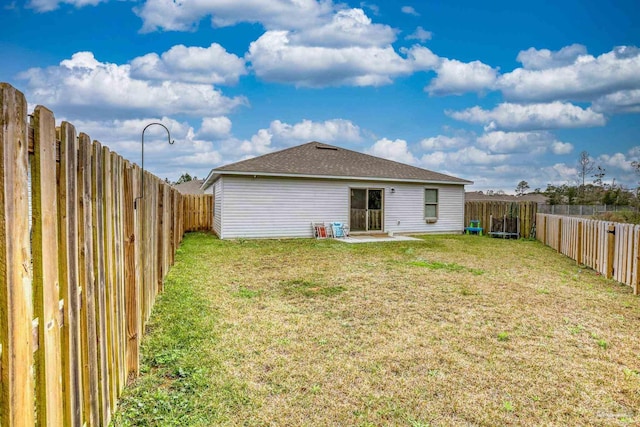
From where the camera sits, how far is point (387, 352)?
13.5 ft

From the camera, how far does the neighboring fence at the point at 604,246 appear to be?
24.6ft

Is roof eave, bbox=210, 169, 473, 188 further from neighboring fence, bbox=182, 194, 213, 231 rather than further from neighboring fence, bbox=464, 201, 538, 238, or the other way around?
neighboring fence, bbox=182, 194, 213, 231

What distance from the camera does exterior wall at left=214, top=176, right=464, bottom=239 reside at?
1540cm

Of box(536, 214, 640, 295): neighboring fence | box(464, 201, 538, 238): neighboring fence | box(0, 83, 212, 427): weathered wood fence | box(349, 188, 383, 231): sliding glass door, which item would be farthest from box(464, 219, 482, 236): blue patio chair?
box(0, 83, 212, 427): weathered wood fence

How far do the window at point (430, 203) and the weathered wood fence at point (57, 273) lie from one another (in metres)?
17.4

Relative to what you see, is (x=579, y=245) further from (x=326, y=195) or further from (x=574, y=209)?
(x=574, y=209)

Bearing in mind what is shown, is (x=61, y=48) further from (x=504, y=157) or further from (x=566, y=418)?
(x=504, y=157)

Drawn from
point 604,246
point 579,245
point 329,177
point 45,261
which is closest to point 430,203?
point 329,177

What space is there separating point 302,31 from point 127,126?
7970 millimetres

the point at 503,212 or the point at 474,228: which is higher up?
the point at 503,212

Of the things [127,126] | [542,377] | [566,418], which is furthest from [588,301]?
[127,126]

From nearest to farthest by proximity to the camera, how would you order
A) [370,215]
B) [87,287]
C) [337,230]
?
[87,287] → [337,230] → [370,215]

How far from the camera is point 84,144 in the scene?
206cm

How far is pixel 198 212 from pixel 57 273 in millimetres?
18798
